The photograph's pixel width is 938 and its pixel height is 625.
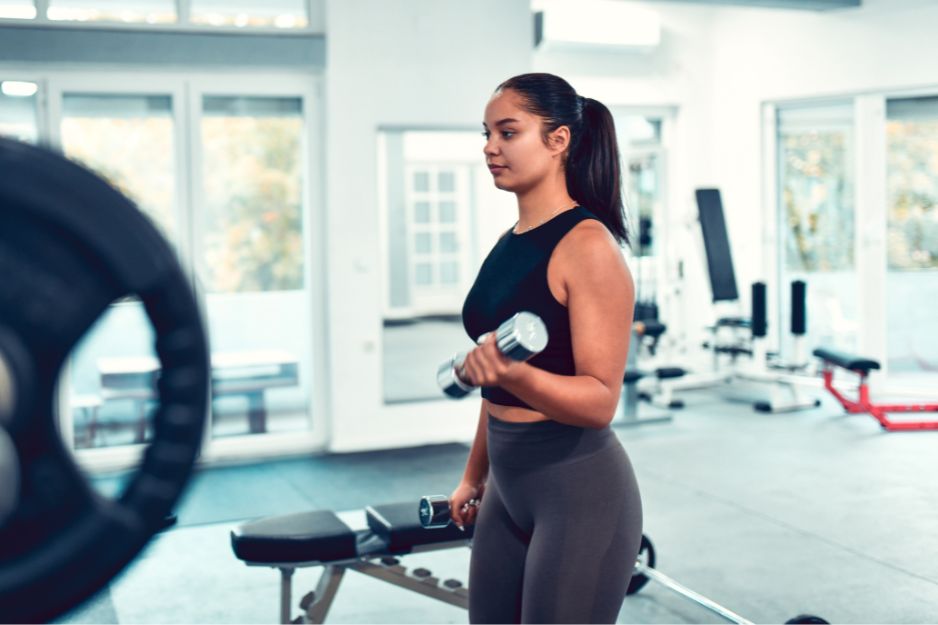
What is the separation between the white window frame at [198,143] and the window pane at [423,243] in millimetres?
4839

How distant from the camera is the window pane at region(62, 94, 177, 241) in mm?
5066

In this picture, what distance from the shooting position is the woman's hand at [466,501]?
5.49 feet

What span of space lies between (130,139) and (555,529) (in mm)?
4382

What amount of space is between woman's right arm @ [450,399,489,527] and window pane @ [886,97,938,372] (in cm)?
605

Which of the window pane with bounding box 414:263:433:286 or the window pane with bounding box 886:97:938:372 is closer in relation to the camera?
the window pane with bounding box 886:97:938:372

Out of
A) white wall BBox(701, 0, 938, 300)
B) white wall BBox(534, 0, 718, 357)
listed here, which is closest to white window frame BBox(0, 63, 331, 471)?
white wall BBox(534, 0, 718, 357)

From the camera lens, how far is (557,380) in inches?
51.7

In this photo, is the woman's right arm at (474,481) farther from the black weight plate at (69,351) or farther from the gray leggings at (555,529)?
the black weight plate at (69,351)

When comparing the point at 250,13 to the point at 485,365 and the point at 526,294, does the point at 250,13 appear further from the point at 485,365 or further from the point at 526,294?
the point at 485,365

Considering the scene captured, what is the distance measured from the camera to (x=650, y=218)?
24.2 ft

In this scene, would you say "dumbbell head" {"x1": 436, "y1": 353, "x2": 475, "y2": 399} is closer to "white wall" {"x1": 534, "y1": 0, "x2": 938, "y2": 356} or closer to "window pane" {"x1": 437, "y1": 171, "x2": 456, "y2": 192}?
"white wall" {"x1": 534, "y1": 0, "x2": 938, "y2": 356}

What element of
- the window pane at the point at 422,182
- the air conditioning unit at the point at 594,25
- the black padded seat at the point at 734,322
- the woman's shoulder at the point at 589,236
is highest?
the air conditioning unit at the point at 594,25

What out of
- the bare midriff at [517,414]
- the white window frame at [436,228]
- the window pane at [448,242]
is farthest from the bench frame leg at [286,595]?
the window pane at [448,242]

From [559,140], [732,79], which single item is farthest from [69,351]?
[732,79]
